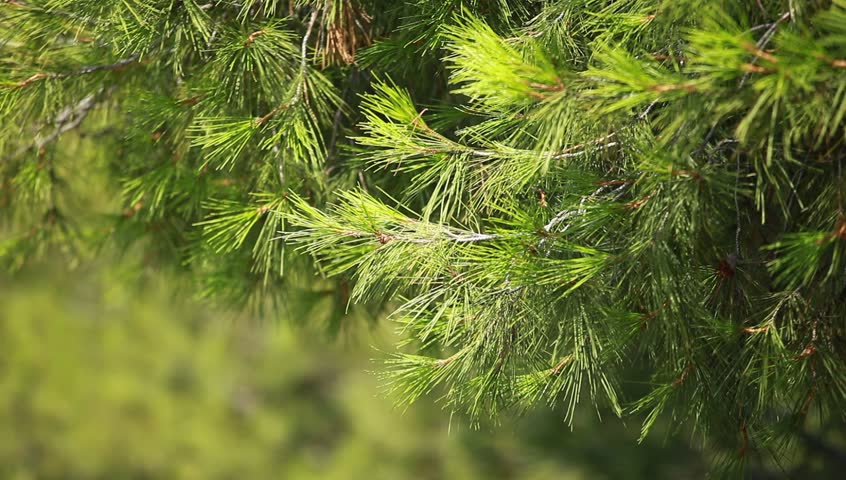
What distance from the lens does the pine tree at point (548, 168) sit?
2.53ft

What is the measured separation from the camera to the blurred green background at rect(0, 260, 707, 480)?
4.57 meters

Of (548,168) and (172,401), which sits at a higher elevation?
(548,168)

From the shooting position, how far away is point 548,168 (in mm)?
842

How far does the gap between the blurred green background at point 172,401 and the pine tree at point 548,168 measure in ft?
11.2

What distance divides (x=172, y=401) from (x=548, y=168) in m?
4.43

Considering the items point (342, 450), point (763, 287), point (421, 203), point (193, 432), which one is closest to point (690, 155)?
point (763, 287)

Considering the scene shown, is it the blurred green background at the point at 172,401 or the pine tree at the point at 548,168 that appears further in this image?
the blurred green background at the point at 172,401

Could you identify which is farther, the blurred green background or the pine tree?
the blurred green background

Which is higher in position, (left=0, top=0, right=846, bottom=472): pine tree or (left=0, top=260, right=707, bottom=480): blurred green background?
(left=0, top=0, right=846, bottom=472): pine tree

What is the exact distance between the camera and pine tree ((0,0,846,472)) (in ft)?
2.53

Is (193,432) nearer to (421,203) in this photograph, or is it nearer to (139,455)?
(139,455)

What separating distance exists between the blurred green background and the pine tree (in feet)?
11.2

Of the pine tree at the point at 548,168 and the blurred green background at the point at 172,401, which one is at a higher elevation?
the pine tree at the point at 548,168

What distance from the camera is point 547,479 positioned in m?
3.97
